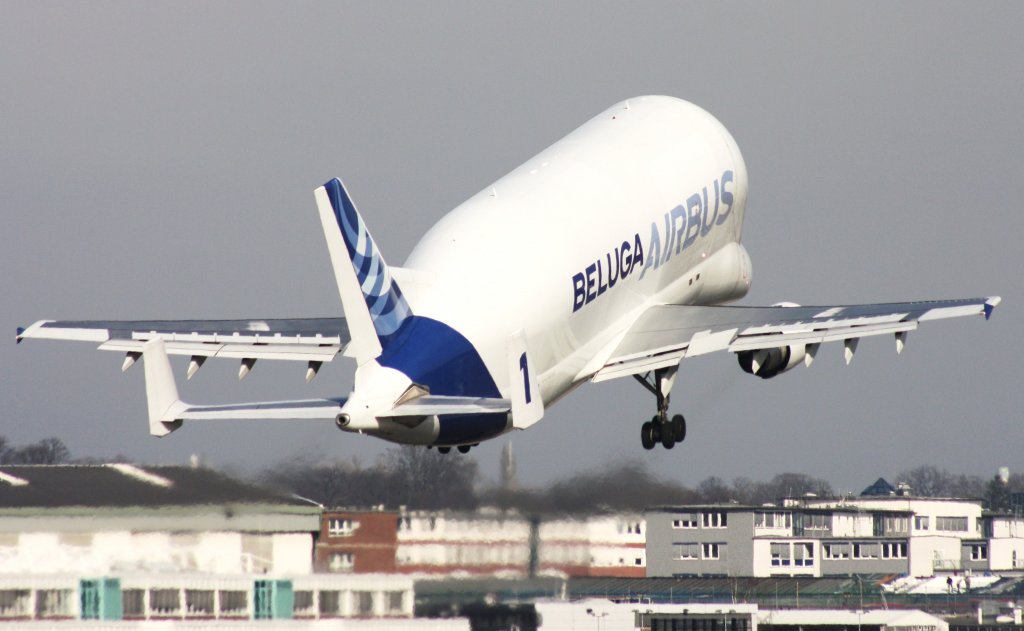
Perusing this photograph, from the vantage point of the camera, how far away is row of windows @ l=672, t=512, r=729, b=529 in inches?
2052

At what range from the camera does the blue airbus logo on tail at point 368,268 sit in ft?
122

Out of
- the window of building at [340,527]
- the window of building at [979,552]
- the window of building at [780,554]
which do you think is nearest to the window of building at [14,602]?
the window of building at [340,527]

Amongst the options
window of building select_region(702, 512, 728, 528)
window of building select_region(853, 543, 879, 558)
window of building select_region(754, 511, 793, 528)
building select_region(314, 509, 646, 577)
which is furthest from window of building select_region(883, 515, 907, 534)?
A: building select_region(314, 509, 646, 577)

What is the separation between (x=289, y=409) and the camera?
35781 millimetres

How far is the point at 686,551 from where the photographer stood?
183 ft

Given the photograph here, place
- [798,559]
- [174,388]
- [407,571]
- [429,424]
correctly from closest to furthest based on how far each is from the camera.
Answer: [174,388] < [429,424] < [407,571] < [798,559]

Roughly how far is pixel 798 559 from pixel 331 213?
40684mm

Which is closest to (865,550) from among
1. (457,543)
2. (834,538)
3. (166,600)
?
(834,538)

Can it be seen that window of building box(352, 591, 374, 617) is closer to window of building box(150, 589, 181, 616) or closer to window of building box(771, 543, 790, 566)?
window of building box(150, 589, 181, 616)

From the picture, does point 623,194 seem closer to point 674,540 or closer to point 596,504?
point 596,504

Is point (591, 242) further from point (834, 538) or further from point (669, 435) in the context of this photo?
point (834, 538)

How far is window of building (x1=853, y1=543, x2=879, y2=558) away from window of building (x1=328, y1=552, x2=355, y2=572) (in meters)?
42.2

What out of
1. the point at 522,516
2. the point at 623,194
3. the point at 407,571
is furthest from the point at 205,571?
the point at 623,194

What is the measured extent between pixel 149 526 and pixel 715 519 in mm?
22525
